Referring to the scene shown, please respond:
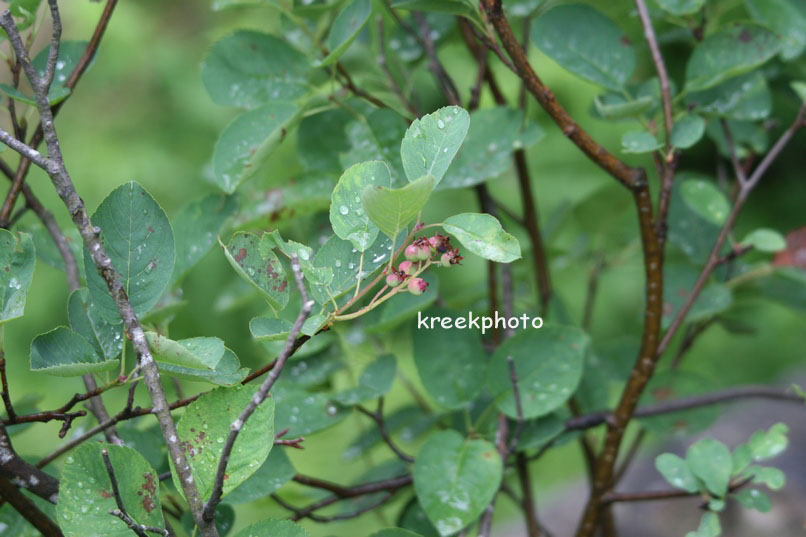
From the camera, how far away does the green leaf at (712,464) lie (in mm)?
511

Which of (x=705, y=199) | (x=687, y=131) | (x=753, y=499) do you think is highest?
(x=687, y=131)

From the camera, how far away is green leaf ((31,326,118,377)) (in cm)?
38

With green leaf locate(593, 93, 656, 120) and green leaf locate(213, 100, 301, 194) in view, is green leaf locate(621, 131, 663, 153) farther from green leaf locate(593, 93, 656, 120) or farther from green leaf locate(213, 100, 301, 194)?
green leaf locate(213, 100, 301, 194)

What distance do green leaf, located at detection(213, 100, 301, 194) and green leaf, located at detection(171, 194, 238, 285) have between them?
5 centimetres

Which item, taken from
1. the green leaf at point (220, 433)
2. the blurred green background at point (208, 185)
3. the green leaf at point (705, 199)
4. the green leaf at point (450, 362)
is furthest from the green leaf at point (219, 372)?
the blurred green background at point (208, 185)

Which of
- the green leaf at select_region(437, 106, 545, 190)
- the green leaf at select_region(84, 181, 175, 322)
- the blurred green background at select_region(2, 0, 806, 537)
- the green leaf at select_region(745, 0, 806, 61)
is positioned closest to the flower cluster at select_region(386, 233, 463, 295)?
the green leaf at select_region(84, 181, 175, 322)

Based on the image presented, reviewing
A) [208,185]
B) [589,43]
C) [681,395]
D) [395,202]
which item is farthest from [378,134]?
[208,185]

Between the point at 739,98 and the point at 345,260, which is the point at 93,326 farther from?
the point at 739,98

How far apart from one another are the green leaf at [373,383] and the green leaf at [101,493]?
0.69ft

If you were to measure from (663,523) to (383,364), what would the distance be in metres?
0.77

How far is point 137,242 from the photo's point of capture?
0.39m

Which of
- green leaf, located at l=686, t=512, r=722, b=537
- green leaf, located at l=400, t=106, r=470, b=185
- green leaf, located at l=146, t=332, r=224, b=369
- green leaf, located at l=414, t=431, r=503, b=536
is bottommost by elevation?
green leaf, located at l=686, t=512, r=722, b=537

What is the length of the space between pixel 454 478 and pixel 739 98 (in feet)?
1.30

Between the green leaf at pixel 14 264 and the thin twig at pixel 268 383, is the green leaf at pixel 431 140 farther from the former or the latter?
the green leaf at pixel 14 264
